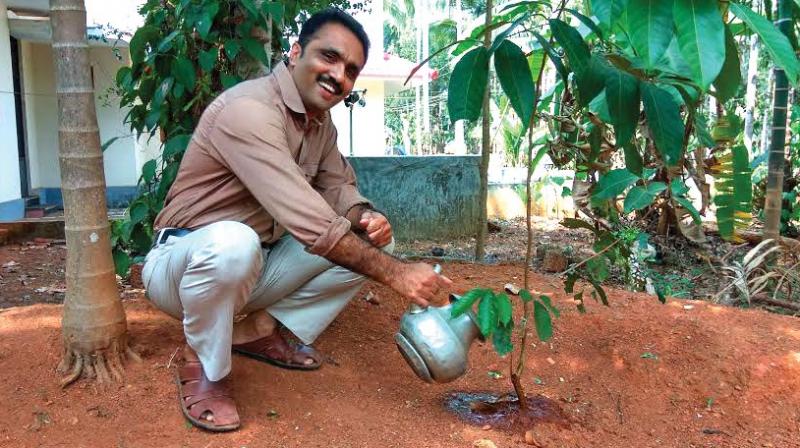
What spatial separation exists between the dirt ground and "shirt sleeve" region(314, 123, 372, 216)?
60 cm

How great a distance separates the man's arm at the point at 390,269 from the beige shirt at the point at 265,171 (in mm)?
42

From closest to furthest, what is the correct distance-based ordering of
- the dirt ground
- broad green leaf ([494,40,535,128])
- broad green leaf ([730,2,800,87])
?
1. broad green leaf ([730,2,800,87])
2. broad green leaf ([494,40,535,128])
3. the dirt ground

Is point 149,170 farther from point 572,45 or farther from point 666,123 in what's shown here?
point 666,123

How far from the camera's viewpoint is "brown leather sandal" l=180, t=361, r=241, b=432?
1.92 meters

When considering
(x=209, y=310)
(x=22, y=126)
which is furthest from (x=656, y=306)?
(x=22, y=126)

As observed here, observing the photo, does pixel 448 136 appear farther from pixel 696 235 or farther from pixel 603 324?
pixel 603 324

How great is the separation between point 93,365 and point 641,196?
6.71 ft

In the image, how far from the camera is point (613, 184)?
97.3 inches

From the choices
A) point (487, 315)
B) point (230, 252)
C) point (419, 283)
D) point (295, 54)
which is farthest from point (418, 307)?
point (295, 54)

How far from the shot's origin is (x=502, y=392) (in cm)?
242

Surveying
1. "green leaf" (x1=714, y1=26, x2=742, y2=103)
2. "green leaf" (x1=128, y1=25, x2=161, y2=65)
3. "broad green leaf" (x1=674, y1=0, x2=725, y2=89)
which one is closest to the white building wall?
"green leaf" (x1=128, y1=25, x2=161, y2=65)

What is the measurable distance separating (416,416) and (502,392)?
0.42 meters

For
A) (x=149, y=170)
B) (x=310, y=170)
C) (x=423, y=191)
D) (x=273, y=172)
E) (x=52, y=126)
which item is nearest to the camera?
(x=273, y=172)

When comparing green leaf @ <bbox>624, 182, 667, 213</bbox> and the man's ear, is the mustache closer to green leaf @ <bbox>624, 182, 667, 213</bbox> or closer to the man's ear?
the man's ear
